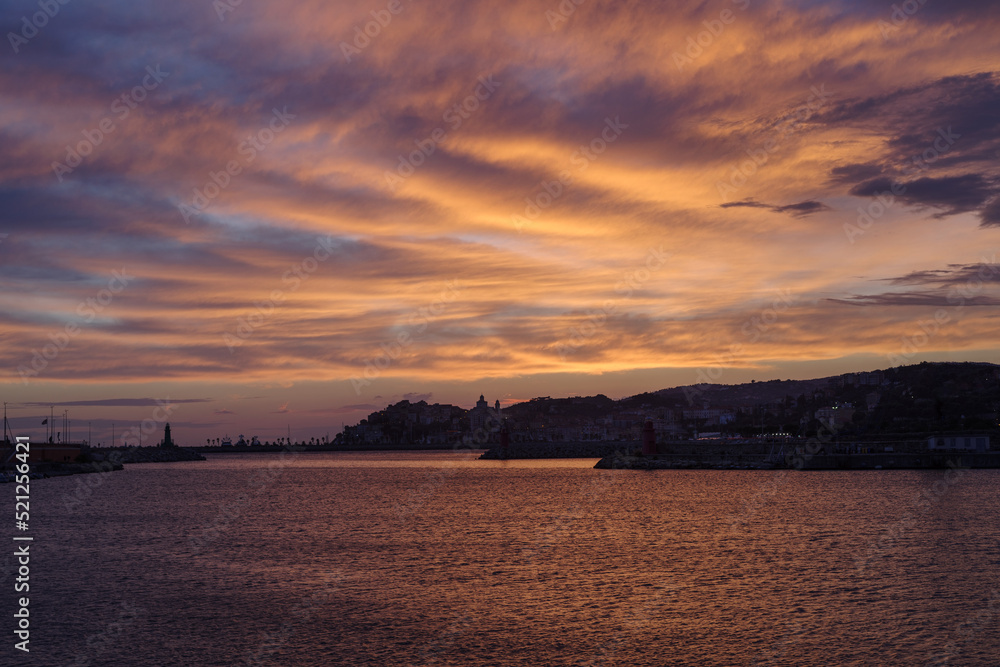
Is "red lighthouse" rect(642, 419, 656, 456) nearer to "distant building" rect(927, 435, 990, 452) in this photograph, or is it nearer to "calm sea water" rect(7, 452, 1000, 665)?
"distant building" rect(927, 435, 990, 452)

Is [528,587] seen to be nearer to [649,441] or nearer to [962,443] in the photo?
[962,443]

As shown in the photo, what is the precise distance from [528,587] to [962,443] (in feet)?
363

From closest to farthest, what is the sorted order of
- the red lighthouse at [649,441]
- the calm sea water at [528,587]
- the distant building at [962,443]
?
the calm sea water at [528,587], the distant building at [962,443], the red lighthouse at [649,441]

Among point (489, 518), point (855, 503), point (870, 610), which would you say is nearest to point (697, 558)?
point (870, 610)

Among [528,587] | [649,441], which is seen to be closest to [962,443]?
[649,441]

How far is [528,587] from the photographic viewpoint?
31.8m

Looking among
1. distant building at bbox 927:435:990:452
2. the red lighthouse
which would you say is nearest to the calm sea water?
distant building at bbox 927:435:990:452

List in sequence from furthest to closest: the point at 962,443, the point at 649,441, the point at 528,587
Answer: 1. the point at 649,441
2. the point at 962,443
3. the point at 528,587

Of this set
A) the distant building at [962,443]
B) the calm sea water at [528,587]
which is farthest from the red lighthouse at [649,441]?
the calm sea water at [528,587]

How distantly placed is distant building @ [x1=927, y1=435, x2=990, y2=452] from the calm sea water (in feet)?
197

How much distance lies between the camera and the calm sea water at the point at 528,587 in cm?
2303

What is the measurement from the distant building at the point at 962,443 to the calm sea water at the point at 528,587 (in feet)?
197

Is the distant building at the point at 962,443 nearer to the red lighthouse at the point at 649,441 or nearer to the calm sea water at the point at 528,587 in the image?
the red lighthouse at the point at 649,441

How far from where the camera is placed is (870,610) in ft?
88.8
